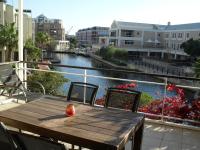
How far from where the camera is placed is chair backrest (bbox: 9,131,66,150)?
1760 millimetres

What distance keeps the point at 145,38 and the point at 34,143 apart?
66598 millimetres

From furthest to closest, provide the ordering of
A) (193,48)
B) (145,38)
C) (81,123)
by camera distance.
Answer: (145,38) → (193,48) → (81,123)

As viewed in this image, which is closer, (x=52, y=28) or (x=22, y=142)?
(x=22, y=142)

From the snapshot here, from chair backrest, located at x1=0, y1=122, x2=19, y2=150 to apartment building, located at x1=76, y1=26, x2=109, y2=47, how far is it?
10355 centimetres

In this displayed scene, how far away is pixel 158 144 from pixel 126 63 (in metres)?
53.5

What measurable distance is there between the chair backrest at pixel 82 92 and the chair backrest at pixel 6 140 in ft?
4.71

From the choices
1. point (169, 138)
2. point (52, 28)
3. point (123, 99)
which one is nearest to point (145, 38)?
point (52, 28)

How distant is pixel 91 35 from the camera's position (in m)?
121

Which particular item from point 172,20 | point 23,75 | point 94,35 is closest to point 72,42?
point 94,35

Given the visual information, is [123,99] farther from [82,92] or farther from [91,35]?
[91,35]

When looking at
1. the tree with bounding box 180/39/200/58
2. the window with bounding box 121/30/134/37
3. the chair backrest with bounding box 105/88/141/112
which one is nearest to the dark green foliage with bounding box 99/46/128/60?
the window with bounding box 121/30/134/37

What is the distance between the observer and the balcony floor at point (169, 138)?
3.61 metres

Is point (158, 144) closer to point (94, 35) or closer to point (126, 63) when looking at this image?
point (126, 63)

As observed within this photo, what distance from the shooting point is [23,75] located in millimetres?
5863
